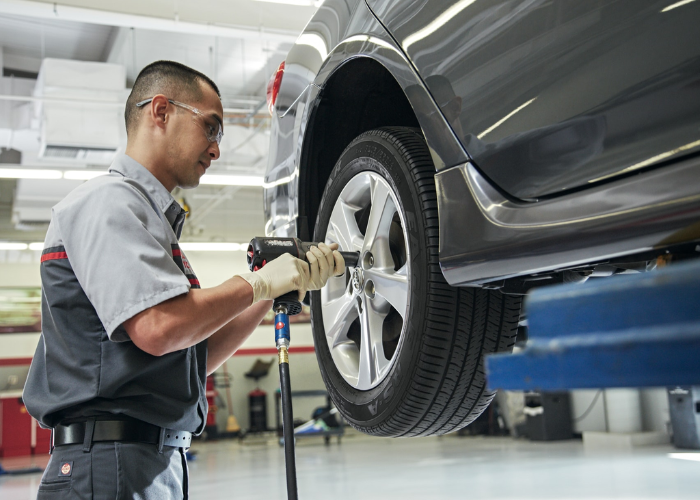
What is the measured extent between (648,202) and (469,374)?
62cm

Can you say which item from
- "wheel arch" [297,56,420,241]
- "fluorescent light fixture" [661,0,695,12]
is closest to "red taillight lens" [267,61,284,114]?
"wheel arch" [297,56,420,241]

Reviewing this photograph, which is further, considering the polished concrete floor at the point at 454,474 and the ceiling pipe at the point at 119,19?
the ceiling pipe at the point at 119,19

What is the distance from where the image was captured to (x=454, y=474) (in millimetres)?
6172

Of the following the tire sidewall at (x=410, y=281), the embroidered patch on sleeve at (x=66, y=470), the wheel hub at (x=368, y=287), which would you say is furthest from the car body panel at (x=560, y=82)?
the embroidered patch on sleeve at (x=66, y=470)

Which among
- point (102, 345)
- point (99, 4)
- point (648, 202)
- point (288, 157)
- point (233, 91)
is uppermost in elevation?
point (233, 91)

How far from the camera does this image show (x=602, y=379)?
1.87 ft

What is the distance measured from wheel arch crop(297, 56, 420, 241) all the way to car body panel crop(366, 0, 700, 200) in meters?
0.41

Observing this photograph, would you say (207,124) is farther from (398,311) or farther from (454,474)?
(454,474)

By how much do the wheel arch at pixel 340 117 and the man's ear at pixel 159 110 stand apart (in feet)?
1.24

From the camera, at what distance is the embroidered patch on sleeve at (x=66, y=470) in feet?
4.50

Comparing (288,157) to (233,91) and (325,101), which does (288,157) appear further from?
(233,91)

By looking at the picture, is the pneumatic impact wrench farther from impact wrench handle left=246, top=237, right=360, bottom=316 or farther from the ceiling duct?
the ceiling duct

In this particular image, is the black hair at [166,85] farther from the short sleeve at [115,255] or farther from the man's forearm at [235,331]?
the man's forearm at [235,331]

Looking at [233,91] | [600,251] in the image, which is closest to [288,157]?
[600,251]
